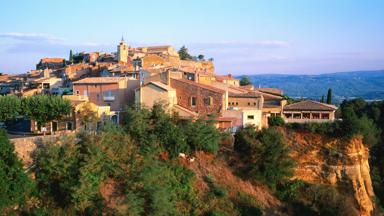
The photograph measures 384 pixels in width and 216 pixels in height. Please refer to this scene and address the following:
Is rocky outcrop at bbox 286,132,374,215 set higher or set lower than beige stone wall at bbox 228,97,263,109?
lower

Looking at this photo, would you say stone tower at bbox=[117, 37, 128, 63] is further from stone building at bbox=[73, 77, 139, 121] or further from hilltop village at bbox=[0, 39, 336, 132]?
stone building at bbox=[73, 77, 139, 121]

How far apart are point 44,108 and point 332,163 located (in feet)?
65.3

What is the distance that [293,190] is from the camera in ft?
98.0

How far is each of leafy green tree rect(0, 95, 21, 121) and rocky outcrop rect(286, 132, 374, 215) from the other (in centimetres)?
1846

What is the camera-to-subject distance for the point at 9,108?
28.6 meters

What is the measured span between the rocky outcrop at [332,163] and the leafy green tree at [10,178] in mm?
18392

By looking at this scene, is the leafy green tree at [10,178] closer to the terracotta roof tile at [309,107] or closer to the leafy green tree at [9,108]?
the leafy green tree at [9,108]

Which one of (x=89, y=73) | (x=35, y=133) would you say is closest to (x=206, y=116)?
(x=35, y=133)

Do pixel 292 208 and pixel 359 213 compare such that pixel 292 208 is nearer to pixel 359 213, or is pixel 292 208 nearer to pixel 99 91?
pixel 359 213

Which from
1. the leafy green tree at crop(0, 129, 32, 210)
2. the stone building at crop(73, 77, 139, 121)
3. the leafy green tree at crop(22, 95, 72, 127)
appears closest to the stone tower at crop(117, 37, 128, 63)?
the stone building at crop(73, 77, 139, 121)

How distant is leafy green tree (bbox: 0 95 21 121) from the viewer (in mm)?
28562

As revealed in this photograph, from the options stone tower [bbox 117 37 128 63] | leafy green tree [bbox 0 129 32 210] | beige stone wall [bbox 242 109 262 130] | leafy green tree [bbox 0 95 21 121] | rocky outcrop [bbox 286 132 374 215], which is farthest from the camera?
stone tower [bbox 117 37 128 63]

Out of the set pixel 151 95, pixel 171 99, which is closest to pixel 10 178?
pixel 151 95

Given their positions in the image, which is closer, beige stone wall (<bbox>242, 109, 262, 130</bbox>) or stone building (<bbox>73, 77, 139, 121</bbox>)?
beige stone wall (<bbox>242, 109, 262, 130</bbox>)
